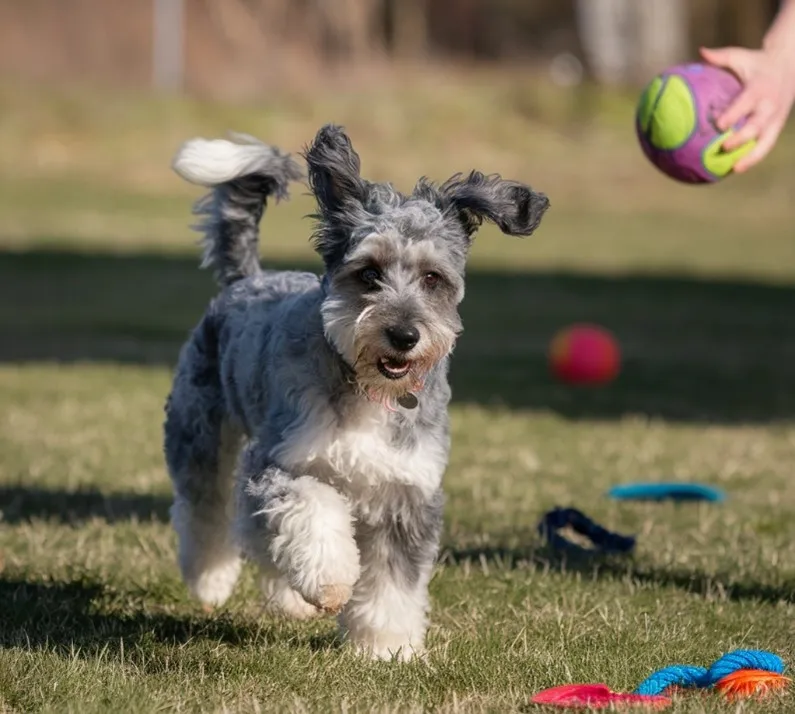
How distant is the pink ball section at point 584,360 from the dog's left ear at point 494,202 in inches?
261

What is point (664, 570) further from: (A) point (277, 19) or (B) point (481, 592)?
(A) point (277, 19)

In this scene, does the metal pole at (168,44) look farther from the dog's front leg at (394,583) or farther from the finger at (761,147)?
the dog's front leg at (394,583)

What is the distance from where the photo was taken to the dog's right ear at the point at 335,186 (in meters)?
4.97

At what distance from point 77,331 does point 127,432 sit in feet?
16.2

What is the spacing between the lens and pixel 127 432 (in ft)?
30.4

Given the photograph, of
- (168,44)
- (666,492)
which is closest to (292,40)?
(168,44)

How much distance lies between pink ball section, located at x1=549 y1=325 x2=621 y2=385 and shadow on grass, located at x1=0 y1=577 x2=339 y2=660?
6.59 meters

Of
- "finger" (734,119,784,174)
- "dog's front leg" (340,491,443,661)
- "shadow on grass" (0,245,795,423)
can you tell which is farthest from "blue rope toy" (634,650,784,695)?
"shadow on grass" (0,245,795,423)

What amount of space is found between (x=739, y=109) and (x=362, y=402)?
2.09m

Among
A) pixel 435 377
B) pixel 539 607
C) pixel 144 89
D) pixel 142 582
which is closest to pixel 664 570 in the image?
pixel 539 607

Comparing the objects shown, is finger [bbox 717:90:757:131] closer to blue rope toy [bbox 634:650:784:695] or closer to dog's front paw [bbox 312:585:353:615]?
blue rope toy [bbox 634:650:784:695]

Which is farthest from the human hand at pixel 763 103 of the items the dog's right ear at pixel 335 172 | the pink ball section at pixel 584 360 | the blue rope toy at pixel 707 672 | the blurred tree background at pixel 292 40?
the blurred tree background at pixel 292 40

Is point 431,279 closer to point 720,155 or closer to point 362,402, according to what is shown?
point 362,402

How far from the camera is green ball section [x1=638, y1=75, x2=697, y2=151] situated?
596cm
